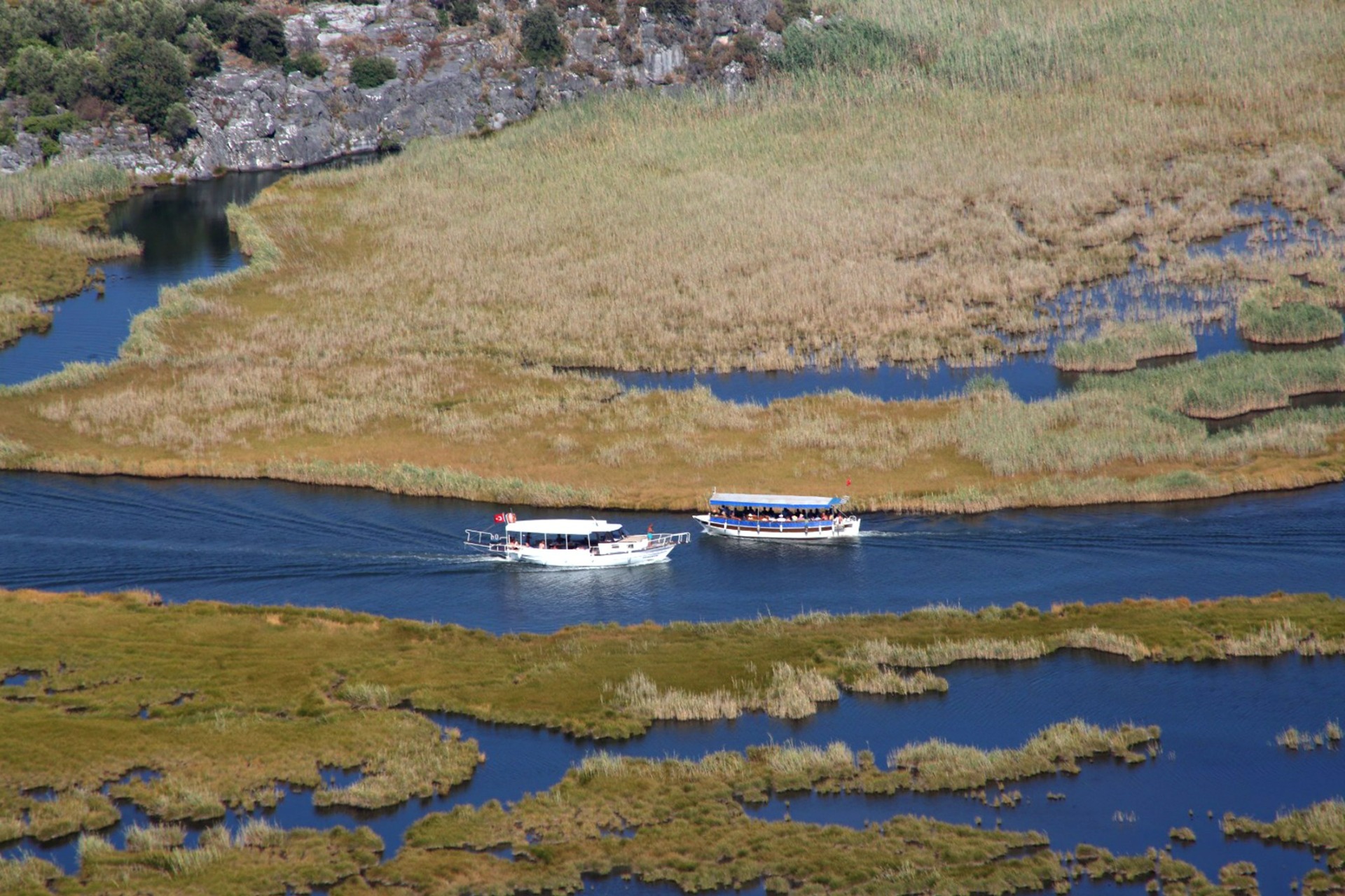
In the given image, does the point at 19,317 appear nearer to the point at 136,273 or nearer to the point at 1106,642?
the point at 136,273

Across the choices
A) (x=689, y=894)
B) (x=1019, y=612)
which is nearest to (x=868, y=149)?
(x=1019, y=612)

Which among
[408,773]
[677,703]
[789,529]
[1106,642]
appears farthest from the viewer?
[789,529]

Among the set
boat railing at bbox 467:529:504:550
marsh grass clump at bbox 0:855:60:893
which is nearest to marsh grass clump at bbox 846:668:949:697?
boat railing at bbox 467:529:504:550

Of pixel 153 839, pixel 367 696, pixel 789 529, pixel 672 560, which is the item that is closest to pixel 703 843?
pixel 367 696

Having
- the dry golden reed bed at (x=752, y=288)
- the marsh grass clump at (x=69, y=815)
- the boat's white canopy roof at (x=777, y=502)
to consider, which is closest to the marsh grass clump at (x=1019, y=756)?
the boat's white canopy roof at (x=777, y=502)

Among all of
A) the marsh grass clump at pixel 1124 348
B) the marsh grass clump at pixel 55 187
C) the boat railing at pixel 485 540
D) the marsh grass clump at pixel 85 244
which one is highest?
the marsh grass clump at pixel 55 187

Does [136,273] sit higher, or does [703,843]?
[136,273]

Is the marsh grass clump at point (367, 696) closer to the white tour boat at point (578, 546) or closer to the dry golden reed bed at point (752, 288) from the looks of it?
the white tour boat at point (578, 546)

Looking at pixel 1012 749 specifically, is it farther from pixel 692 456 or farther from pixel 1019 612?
pixel 692 456
